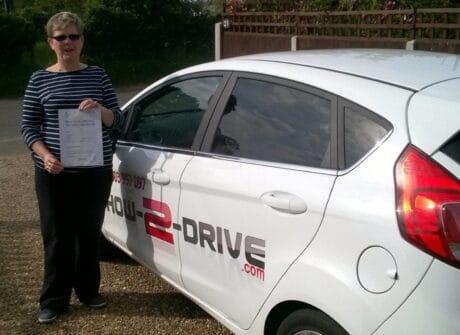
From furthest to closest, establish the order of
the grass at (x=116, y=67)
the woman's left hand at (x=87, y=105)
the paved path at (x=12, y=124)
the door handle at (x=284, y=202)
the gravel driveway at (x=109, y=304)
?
1. the grass at (x=116, y=67)
2. the paved path at (x=12, y=124)
3. the gravel driveway at (x=109, y=304)
4. the woman's left hand at (x=87, y=105)
5. the door handle at (x=284, y=202)

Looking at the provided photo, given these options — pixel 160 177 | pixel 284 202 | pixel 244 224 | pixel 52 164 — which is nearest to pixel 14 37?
pixel 52 164

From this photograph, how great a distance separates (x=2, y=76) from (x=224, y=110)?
51.2ft

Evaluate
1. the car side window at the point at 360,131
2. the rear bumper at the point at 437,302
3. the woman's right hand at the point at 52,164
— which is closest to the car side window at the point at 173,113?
the woman's right hand at the point at 52,164

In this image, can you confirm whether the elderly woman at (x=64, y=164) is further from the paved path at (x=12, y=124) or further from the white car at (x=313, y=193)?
the paved path at (x=12, y=124)

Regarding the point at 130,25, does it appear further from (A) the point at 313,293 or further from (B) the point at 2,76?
(A) the point at 313,293

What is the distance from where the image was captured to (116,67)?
62.1 ft

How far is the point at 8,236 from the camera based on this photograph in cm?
514

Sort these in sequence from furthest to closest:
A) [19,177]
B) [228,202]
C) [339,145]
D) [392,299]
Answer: [19,177], [228,202], [339,145], [392,299]

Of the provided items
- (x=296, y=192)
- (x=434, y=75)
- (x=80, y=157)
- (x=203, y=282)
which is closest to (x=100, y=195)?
(x=80, y=157)

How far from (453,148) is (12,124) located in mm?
10965

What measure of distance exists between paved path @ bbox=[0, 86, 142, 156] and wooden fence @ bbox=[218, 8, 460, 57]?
4170 mm

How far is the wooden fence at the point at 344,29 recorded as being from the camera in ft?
26.6

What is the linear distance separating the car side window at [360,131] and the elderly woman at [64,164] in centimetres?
166

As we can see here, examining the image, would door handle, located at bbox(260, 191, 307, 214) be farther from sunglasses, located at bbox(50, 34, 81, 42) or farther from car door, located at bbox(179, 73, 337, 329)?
sunglasses, located at bbox(50, 34, 81, 42)
